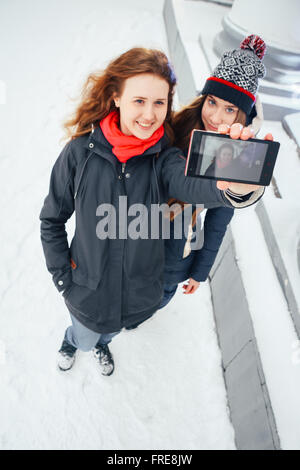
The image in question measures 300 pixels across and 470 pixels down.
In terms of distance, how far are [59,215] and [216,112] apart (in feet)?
3.17

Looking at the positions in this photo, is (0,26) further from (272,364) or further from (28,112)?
(272,364)

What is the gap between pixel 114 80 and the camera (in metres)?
1.18

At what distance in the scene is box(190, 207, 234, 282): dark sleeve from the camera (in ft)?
5.19

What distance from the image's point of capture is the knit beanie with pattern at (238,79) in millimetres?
1533

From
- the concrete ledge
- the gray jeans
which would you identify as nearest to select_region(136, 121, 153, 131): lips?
the gray jeans

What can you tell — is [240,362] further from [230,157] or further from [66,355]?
[230,157]

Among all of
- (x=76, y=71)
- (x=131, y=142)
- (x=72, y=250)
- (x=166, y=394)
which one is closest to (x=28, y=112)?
(x=76, y=71)

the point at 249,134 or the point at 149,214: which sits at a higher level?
the point at 249,134

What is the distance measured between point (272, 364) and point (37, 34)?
23.3ft

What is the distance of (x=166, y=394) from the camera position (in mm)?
2133

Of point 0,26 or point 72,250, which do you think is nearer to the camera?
point 72,250

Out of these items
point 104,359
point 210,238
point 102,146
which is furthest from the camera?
point 104,359

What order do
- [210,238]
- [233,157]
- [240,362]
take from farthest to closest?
[240,362] → [210,238] → [233,157]

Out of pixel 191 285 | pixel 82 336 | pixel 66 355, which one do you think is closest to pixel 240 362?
pixel 191 285
